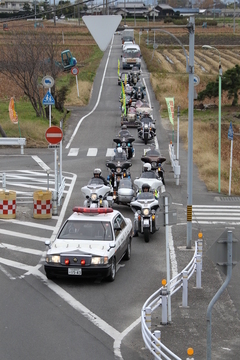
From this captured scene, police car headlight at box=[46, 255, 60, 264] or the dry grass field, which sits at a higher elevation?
police car headlight at box=[46, 255, 60, 264]

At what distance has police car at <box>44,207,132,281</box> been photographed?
15.5 meters

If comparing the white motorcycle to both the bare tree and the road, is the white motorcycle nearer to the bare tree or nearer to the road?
the road

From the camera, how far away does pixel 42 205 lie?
2269 cm

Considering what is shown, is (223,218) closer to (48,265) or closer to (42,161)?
(48,265)

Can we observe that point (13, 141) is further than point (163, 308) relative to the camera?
Yes

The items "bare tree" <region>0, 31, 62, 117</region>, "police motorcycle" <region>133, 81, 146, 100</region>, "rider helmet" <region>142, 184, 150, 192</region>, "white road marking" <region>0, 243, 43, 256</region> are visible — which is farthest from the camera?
"police motorcycle" <region>133, 81, 146, 100</region>

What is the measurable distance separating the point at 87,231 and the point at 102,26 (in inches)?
197

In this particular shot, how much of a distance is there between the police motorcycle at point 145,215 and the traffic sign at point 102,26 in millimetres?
6618

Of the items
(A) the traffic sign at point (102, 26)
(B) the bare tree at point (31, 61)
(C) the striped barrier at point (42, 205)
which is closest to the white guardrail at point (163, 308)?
(A) the traffic sign at point (102, 26)

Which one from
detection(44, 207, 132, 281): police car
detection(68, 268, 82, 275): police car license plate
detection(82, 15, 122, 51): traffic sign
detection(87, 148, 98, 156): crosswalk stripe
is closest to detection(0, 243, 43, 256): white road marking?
detection(44, 207, 132, 281): police car

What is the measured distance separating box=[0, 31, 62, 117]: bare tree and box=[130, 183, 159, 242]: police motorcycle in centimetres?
2368

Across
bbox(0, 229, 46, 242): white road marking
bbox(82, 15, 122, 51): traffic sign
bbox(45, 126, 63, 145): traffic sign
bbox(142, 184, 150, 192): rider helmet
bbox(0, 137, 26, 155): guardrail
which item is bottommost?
bbox(0, 137, 26, 155): guardrail

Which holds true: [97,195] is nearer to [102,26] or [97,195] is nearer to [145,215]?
[145,215]

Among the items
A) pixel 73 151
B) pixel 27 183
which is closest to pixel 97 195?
pixel 27 183
